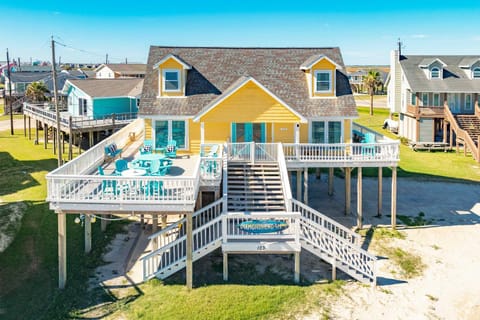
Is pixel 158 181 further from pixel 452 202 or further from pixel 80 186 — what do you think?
pixel 452 202

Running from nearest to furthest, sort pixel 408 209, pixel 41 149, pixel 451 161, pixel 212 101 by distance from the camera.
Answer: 1. pixel 212 101
2. pixel 408 209
3. pixel 451 161
4. pixel 41 149

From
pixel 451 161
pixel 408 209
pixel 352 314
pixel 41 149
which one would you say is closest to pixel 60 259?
pixel 352 314

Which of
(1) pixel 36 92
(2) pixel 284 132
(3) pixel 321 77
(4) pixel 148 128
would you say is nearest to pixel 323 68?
(3) pixel 321 77

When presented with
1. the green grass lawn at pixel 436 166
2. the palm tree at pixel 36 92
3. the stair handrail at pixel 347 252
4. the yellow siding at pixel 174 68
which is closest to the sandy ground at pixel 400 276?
the stair handrail at pixel 347 252

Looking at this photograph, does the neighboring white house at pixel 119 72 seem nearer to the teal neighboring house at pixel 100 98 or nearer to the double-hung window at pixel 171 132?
the teal neighboring house at pixel 100 98

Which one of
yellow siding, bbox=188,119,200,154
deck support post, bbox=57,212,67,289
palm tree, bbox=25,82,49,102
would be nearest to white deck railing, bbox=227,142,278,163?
yellow siding, bbox=188,119,200,154

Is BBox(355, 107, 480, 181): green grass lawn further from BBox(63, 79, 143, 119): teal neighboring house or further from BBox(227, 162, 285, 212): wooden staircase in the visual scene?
BBox(63, 79, 143, 119): teal neighboring house
